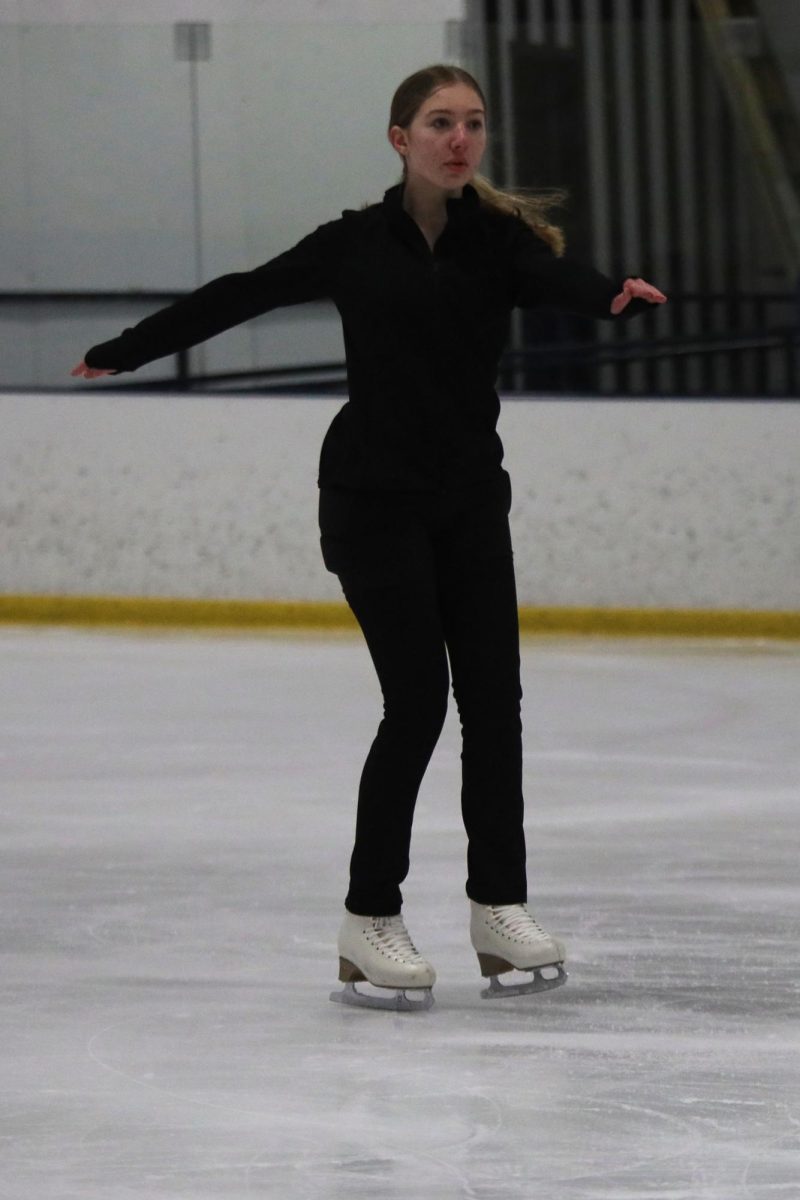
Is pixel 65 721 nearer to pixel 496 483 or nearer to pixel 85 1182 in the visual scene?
pixel 496 483

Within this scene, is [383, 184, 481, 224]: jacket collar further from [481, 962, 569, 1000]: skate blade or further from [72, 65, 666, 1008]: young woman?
[481, 962, 569, 1000]: skate blade

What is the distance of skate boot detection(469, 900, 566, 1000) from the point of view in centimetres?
337

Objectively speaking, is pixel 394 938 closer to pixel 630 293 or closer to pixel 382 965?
pixel 382 965

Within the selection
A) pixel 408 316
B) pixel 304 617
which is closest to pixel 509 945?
pixel 408 316

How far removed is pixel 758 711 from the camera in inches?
255

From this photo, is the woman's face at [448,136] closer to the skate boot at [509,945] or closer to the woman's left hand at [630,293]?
the woman's left hand at [630,293]

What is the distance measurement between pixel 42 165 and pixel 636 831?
523cm

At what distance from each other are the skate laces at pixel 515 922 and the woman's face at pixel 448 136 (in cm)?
101

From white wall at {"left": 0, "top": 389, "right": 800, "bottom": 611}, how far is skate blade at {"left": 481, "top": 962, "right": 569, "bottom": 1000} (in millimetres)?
4768

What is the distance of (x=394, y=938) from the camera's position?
3389mm

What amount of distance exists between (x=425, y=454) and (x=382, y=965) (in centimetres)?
72

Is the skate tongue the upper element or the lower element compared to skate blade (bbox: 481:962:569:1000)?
upper

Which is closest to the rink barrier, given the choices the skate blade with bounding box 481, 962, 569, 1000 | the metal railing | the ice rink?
the metal railing

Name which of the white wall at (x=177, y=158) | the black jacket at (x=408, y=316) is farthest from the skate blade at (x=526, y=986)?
the white wall at (x=177, y=158)
